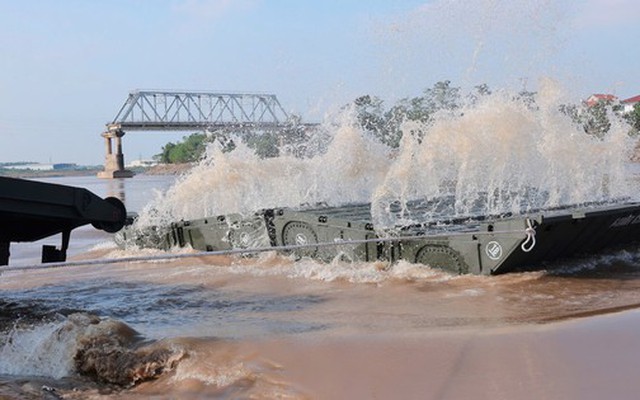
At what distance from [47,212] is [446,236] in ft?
14.3

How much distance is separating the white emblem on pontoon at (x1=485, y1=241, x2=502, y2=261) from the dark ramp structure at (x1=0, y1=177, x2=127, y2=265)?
13.7 ft

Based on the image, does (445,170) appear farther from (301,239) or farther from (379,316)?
(379,316)

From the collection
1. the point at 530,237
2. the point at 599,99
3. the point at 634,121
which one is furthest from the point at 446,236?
the point at 634,121

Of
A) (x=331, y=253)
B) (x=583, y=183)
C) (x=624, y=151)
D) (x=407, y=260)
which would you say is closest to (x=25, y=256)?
(x=331, y=253)

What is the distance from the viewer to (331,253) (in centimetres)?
1003

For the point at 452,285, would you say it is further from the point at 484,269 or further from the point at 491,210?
the point at 491,210

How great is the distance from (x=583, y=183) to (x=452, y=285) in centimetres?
644

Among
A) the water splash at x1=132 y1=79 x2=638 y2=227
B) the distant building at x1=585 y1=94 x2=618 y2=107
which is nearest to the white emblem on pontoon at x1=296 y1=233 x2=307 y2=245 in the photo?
the water splash at x1=132 y1=79 x2=638 y2=227

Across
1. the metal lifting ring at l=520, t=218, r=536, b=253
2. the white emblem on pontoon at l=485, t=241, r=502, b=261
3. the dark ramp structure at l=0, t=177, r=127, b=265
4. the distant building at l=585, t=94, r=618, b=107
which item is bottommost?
→ the white emblem on pontoon at l=485, t=241, r=502, b=261

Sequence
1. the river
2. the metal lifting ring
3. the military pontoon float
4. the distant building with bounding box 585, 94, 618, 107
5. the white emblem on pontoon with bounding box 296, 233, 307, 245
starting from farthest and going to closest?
1. the distant building with bounding box 585, 94, 618, 107
2. the white emblem on pontoon with bounding box 296, 233, 307, 245
3. the military pontoon float
4. the metal lifting ring
5. the river

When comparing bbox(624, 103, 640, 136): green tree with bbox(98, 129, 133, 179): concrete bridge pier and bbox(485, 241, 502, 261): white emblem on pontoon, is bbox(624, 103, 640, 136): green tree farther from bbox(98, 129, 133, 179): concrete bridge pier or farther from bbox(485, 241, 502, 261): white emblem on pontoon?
bbox(98, 129, 133, 179): concrete bridge pier

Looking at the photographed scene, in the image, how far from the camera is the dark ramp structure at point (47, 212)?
7176 mm

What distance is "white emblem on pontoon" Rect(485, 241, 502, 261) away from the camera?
8250 mm

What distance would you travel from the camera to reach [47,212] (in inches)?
294
